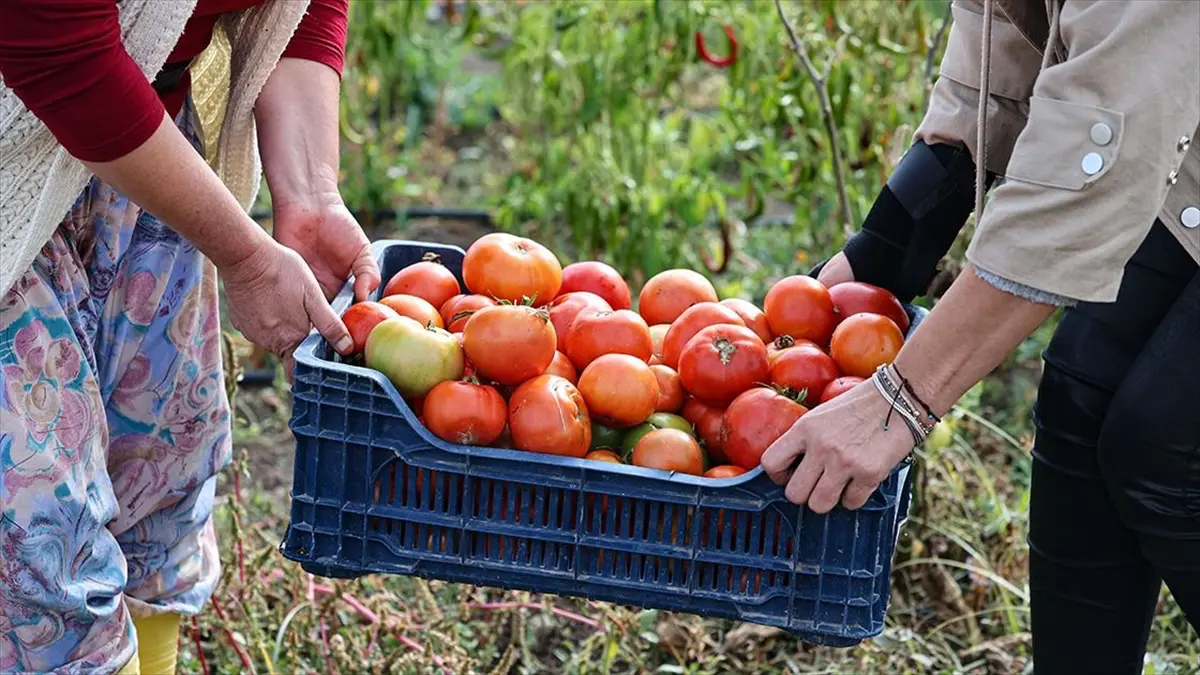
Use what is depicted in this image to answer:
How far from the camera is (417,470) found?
1.67m

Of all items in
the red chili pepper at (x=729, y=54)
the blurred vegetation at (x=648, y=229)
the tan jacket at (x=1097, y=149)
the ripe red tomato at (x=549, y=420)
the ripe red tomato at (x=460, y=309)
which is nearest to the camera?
the tan jacket at (x=1097, y=149)

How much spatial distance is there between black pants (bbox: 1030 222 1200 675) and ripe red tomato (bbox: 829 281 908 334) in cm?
20

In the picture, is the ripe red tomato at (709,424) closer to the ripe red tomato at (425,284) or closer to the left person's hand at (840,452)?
the left person's hand at (840,452)

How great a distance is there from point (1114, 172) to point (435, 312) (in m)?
0.85

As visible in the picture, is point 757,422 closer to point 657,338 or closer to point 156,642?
point 657,338

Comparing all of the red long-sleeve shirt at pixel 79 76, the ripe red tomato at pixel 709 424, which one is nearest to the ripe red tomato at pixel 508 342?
the ripe red tomato at pixel 709 424

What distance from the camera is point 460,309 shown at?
1.88 metres

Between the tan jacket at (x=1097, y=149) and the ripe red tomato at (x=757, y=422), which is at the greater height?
the tan jacket at (x=1097, y=149)

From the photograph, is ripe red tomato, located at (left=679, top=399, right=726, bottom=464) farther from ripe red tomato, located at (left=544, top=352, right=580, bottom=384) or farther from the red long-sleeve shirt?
the red long-sleeve shirt

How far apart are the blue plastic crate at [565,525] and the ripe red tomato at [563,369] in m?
0.21

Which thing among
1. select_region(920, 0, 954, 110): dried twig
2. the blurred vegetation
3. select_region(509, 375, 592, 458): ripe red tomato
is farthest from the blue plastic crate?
select_region(920, 0, 954, 110): dried twig

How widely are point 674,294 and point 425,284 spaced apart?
35 cm

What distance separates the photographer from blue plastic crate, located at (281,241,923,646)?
1610 millimetres

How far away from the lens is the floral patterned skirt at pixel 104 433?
5.47 ft
